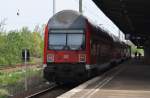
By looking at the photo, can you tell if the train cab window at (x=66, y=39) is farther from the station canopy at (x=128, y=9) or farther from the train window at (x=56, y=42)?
the station canopy at (x=128, y=9)

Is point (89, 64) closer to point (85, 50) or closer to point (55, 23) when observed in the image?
point (85, 50)

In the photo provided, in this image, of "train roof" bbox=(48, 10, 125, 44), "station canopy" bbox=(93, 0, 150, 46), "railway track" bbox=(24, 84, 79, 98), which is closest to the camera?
"railway track" bbox=(24, 84, 79, 98)

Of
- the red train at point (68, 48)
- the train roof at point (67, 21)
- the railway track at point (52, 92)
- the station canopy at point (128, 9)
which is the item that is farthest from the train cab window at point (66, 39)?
the station canopy at point (128, 9)

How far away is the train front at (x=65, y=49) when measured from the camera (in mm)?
24672

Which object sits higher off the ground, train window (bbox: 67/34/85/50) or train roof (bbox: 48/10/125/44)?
train roof (bbox: 48/10/125/44)

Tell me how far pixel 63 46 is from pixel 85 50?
3.49ft

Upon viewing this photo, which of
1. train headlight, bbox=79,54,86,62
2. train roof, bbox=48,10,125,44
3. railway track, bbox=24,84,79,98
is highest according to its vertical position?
train roof, bbox=48,10,125,44

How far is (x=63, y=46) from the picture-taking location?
25.0m

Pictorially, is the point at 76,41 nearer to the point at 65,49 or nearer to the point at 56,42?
the point at 65,49

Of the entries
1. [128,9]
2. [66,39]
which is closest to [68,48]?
[66,39]

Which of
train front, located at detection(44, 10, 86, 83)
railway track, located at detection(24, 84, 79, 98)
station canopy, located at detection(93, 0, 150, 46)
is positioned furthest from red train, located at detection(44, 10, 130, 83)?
station canopy, located at detection(93, 0, 150, 46)

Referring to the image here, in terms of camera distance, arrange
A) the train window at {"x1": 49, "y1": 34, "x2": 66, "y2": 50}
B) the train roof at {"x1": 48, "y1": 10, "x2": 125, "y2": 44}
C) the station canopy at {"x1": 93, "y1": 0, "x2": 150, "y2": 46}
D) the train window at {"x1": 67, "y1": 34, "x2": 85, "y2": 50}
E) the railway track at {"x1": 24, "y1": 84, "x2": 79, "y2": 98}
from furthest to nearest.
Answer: the station canopy at {"x1": 93, "y1": 0, "x2": 150, "y2": 46}
the train roof at {"x1": 48, "y1": 10, "x2": 125, "y2": 44}
the train window at {"x1": 49, "y1": 34, "x2": 66, "y2": 50}
the train window at {"x1": 67, "y1": 34, "x2": 85, "y2": 50}
the railway track at {"x1": 24, "y1": 84, "x2": 79, "y2": 98}

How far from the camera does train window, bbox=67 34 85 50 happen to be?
2492 cm

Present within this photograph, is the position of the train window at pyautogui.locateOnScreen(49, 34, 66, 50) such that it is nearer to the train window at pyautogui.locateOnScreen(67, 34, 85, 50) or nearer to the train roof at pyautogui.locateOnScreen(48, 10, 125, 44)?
the train window at pyautogui.locateOnScreen(67, 34, 85, 50)
